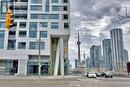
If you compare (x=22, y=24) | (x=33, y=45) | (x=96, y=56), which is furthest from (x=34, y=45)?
(x=96, y=56)

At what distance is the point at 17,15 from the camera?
222 feet

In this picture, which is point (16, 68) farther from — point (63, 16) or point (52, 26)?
point (63, 16)

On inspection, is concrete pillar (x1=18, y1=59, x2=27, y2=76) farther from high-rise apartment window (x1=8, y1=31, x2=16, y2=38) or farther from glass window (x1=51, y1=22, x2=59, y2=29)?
glass window (x1=51, y1=22, x2=59, y2=29)

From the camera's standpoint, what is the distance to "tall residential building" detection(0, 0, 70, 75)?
206 ft

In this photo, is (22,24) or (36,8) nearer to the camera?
(22,24)

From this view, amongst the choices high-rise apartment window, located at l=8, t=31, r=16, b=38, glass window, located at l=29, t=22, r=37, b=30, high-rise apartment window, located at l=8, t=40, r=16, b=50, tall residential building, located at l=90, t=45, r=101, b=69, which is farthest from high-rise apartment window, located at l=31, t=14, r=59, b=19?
tall residential building, located at l=90, t=45, r=101, b=69

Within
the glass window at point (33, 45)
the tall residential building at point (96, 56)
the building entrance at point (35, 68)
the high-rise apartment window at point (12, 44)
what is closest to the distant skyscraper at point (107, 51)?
the tall residential building at point (96, 56)

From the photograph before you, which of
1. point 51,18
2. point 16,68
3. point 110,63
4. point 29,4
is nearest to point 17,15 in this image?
point 29,4

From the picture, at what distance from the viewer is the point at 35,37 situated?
6481 centimetres

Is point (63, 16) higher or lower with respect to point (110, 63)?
higher

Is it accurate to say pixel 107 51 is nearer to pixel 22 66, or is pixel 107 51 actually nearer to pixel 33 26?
pixel 33 26

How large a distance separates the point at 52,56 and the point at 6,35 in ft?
52.7

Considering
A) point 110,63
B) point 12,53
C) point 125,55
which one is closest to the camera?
point 12,53

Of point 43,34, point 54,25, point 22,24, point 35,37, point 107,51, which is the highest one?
point 22,24
